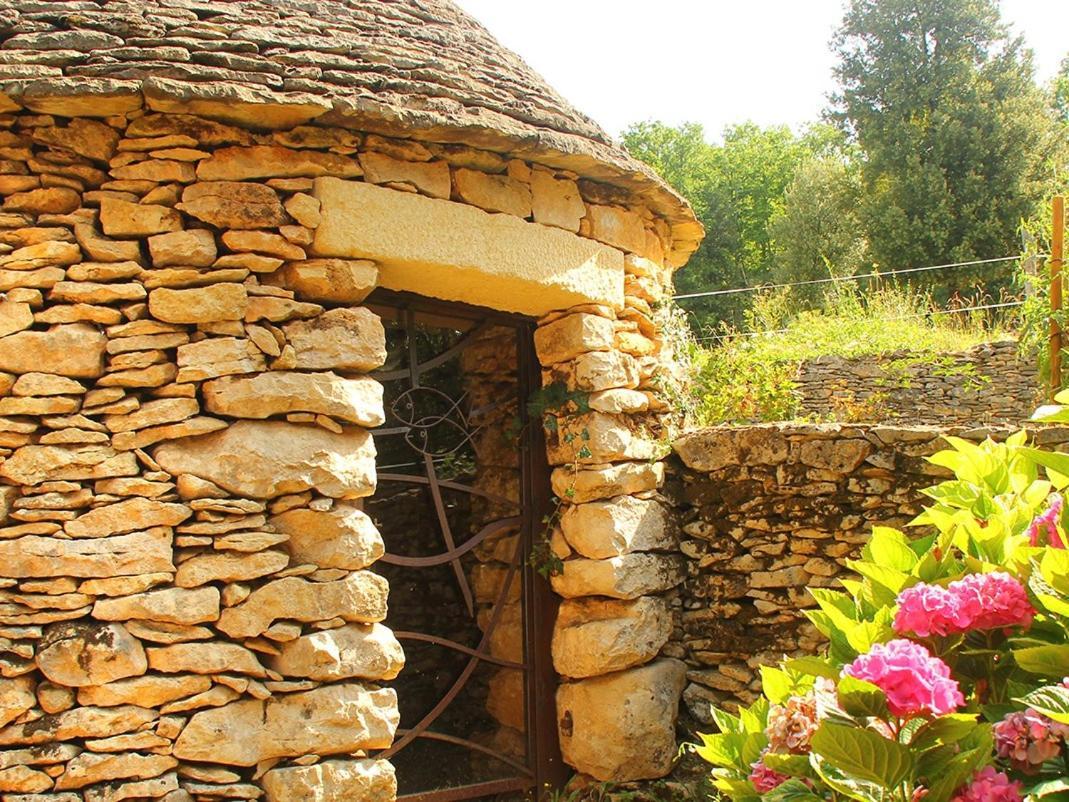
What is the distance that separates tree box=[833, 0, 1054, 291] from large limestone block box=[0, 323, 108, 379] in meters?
16.3

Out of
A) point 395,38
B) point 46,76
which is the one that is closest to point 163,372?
point 46,76

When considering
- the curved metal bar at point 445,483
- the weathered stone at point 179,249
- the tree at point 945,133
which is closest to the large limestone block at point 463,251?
the weathered stone at point 179,249

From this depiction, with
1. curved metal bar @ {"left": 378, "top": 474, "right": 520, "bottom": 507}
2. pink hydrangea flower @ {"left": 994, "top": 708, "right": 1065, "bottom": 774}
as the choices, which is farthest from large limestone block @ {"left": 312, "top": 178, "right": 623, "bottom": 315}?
pink hydrangea flower @ {"left": 994, "top": 708, "right": 1065, "bottom": 774}

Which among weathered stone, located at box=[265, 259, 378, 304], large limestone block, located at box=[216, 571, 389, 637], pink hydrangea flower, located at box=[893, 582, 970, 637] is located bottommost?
large limestone block, located at box=[216, 571, 389, 637]

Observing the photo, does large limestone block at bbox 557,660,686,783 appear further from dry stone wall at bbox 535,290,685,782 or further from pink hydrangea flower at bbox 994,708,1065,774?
pink hydrangea flower at bbox 994,708,1065,774

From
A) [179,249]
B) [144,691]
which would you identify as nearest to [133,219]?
[179,249]

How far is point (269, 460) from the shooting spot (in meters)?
3.41

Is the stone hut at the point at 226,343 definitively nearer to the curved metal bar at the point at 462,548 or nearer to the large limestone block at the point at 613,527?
the curved metal bar at the point at 462,548

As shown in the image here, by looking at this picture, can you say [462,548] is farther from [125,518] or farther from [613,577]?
[125,518]

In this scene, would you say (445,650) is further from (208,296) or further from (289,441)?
(208,296)

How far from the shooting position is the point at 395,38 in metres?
4.11

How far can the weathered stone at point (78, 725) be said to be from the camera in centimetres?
309

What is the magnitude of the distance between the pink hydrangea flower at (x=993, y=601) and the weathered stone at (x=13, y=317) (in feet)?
9.64

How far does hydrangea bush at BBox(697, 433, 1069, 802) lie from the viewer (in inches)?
63.2
